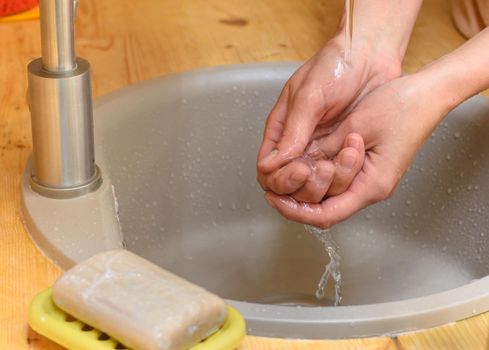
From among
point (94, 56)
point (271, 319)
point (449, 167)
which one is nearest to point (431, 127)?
point (449, 167)

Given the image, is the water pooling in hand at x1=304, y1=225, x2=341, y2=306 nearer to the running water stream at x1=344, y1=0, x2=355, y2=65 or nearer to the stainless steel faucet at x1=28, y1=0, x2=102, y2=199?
the running water stream at x1=344, y1=0, x2=355, y2=65

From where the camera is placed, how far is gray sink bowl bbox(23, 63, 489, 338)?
1023mm

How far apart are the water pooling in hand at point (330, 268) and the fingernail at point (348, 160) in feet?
0.65

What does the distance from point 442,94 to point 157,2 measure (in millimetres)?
487

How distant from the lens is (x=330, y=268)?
42.6 inches

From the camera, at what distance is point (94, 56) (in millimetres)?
1091

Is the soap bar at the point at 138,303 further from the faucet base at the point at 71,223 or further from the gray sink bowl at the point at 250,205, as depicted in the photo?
the gray sink bowl at the point at 250,205

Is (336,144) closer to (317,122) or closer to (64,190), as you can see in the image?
(317,122)

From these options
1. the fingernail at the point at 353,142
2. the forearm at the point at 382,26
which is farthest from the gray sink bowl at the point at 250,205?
the fingernail at the point at 353,142

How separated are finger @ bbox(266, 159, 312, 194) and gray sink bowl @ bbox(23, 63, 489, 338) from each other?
183 mm

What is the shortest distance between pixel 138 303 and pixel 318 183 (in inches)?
11.5

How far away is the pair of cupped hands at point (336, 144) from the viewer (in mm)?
849

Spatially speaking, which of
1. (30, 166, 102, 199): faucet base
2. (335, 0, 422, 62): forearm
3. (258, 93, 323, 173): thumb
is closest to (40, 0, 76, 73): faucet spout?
(30, 166, 102, 199): faucet base

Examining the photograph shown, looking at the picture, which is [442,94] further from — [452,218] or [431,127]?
[452,218]
